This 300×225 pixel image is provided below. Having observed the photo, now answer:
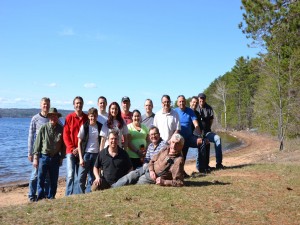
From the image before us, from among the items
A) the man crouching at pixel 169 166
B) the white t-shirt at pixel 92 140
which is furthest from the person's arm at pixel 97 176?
the man crouching at pixel 169 166

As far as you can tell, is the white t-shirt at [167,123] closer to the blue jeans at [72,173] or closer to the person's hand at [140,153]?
the person's hand at [140,153]

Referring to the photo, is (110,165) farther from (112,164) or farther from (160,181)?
(160,181)

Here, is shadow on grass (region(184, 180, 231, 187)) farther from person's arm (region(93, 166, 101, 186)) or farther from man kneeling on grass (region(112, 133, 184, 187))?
person's arm (region(93, 166, 101, 186))

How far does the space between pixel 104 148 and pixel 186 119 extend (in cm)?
249

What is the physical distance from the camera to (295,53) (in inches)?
775

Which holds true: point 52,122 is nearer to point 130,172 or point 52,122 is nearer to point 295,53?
point 130,172

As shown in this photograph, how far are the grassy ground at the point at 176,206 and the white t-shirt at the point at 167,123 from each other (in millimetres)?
1267

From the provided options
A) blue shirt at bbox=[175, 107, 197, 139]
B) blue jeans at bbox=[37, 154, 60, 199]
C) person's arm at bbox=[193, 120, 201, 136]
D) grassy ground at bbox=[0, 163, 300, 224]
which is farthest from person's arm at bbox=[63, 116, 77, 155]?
person's arm at bbox=[193, 120, 201, 136]

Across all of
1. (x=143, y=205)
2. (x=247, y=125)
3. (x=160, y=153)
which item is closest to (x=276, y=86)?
(x=160, y=153)

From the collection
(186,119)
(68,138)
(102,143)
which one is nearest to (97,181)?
(102,143)

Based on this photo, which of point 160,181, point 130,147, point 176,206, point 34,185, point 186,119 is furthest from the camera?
point 186,119

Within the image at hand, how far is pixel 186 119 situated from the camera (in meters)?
8.85

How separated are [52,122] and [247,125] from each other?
54425 millimetres

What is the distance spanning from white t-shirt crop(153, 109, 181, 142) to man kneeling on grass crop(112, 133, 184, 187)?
1037mm
